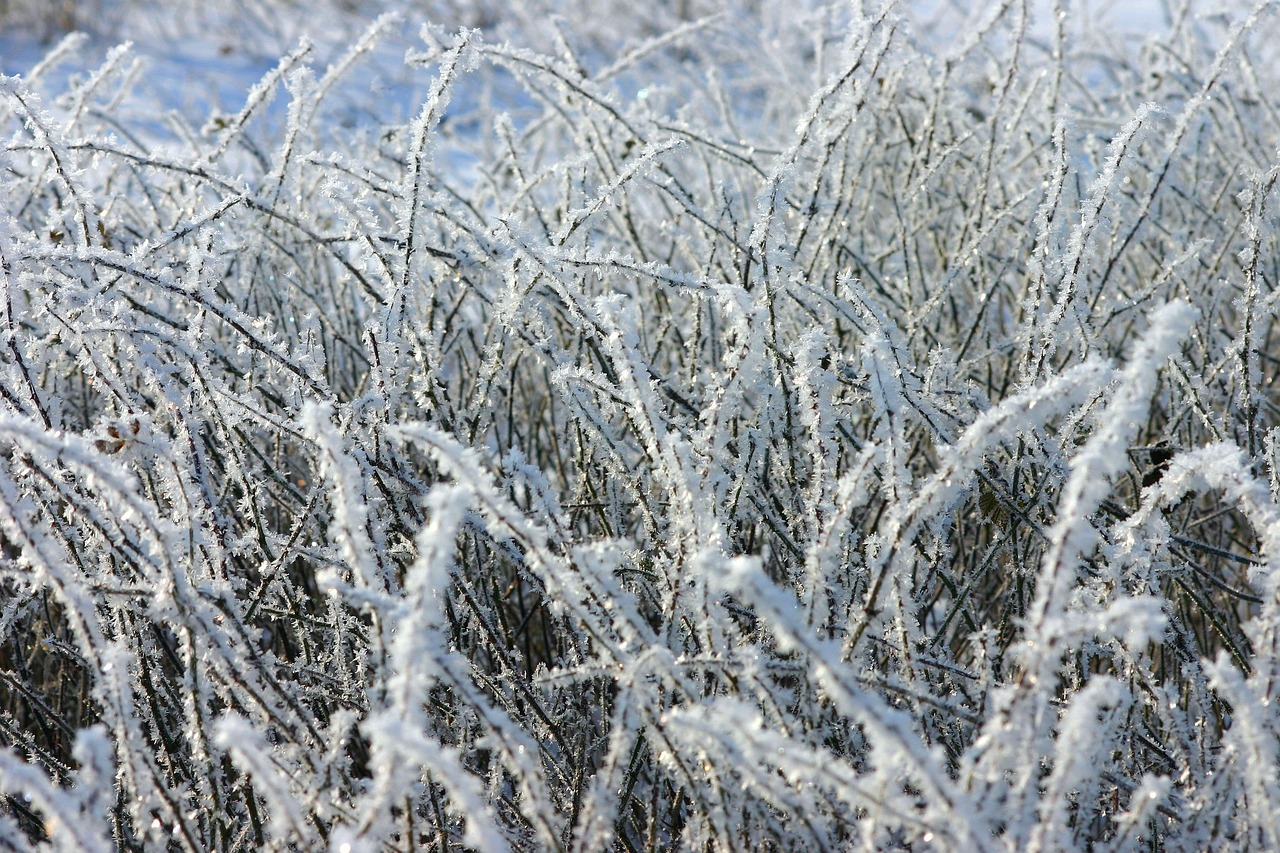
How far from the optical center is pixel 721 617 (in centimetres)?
94

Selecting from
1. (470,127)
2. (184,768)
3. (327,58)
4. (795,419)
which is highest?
(327,58)

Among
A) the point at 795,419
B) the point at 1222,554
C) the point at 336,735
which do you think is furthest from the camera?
the point at 795,419

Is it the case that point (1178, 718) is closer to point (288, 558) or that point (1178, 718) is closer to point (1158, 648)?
point (1158, 648)

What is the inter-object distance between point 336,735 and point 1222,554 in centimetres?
94

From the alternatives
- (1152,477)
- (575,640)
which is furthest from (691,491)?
(1152,477)

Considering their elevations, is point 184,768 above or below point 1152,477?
below

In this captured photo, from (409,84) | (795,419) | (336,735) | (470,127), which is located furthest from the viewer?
(409,84)

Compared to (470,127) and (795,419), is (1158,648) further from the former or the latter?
(470,127)

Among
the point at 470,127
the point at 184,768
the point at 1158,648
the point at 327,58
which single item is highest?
the point at 327,58

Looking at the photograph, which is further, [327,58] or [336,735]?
[327,58]

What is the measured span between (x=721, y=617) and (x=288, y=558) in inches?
19.8

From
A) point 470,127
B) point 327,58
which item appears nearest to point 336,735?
point 470,127

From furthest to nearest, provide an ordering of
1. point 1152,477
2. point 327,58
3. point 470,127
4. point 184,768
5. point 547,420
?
point 327,58 < point 470,127 < point 547,420 < point 1152,477 < point 184,768

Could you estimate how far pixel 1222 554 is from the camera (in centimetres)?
110
